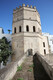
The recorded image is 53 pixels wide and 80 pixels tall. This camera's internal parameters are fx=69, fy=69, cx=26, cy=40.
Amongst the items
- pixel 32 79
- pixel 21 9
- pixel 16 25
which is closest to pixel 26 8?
pixel 21 9

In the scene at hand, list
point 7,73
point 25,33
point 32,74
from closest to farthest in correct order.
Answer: point 7,73
point 32,74
point 25,33

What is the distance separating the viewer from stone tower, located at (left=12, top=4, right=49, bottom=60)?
46.5 feet

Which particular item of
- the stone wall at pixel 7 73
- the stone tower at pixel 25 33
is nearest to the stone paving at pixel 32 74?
the stone wall at pixel 7 73

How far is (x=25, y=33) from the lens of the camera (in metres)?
14.7

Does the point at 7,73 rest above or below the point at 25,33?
below

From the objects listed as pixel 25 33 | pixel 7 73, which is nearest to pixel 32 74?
pixel 7 73

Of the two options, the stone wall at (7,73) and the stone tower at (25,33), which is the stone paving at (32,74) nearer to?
the stone wall at (7,73)

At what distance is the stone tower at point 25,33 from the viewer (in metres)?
14.2

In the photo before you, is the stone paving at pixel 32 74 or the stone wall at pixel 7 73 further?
the stone paving at pixel 32 74

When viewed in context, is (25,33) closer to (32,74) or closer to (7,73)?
(32,74)

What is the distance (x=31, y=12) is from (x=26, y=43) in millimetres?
7666

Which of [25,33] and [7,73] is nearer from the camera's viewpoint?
[7,73]

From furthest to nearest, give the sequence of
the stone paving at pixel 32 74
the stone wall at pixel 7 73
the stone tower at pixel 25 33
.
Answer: the stone tower at pixel 25 33 → the stone paving at pixel 32 74 → the stone wall at pixel 7 73

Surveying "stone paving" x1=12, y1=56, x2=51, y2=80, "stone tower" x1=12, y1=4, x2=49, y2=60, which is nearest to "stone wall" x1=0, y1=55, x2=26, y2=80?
"stone paving" x1=12, y1=56, x2=51, y2=80
